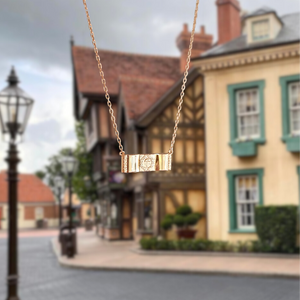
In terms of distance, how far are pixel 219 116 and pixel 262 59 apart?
2.74 m

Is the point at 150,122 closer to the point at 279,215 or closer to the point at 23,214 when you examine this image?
the point at 279,215

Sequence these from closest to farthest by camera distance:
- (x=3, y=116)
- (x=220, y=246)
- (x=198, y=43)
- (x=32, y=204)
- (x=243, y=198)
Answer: (x=3, y=116) → (x=220, y=246) → (x=243, y=198) → (x=198, y=43) → (x=32, y=204)

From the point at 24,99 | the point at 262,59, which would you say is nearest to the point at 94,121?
the point at 262,59

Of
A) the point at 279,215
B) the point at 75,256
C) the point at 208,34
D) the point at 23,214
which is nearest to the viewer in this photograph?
the point at 279,215

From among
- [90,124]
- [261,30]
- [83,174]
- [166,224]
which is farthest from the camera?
[83,174]

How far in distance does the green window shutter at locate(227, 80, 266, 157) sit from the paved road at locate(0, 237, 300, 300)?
6466 millimetres

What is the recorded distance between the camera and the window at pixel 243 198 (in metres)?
19.4

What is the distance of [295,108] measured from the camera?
60.2ft

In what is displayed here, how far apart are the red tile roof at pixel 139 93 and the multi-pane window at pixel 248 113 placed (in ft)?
17.2

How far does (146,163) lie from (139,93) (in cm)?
2290

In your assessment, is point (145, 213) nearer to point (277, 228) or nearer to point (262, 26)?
point (277, 228)

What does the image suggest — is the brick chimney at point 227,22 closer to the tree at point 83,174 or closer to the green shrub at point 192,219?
the green shrub at point 192,219

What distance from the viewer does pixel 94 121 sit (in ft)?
97.0

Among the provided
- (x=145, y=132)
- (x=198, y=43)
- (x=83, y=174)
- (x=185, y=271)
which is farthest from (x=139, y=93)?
(x=83, y=174)
